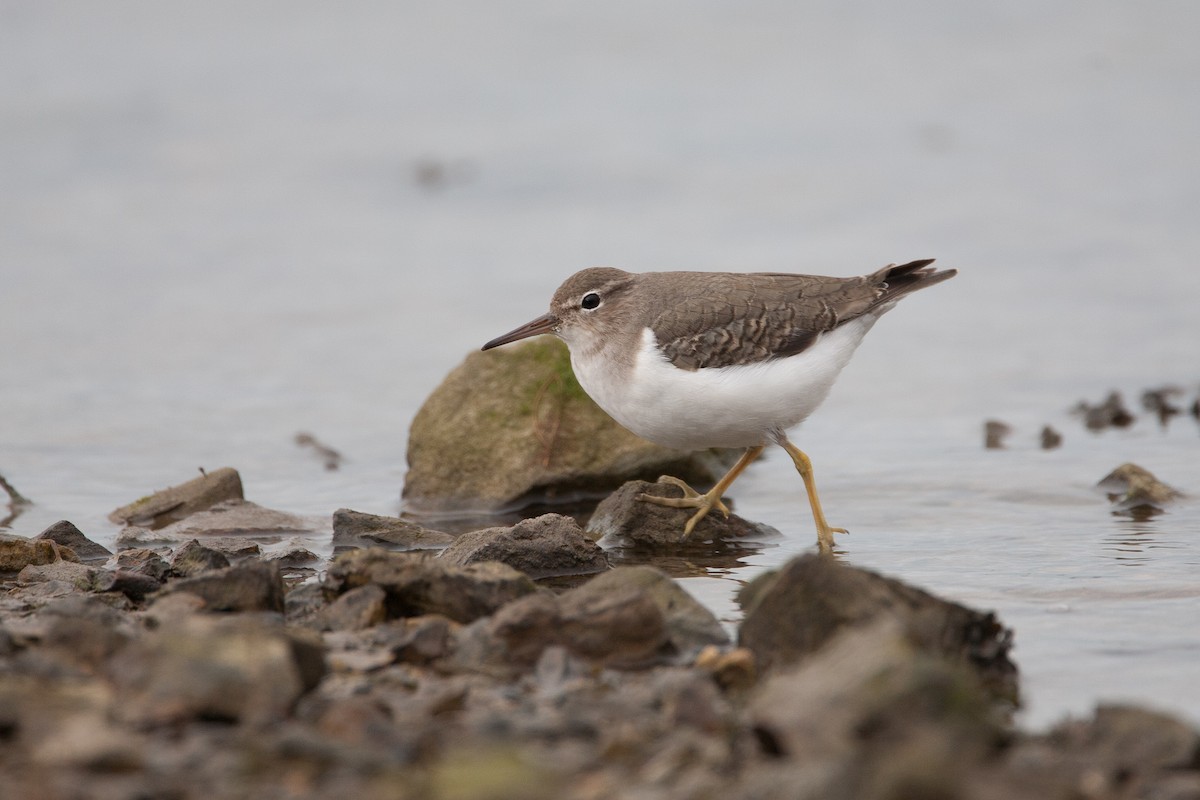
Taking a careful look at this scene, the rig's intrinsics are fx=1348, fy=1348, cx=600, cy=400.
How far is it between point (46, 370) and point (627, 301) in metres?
6.83

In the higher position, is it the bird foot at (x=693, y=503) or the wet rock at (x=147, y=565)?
the bird foot at (x=693, y=503)

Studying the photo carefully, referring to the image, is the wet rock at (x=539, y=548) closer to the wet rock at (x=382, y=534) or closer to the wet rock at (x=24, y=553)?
the wet rock at (x=382, y=534)

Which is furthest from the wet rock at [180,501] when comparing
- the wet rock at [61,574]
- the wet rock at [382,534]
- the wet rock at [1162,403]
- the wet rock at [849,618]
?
the wet rock at [1162,403]

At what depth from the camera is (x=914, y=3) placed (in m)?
23.4

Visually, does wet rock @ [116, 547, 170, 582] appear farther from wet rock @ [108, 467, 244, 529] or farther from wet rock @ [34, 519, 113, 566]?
wet rock @ [108, 467, 244, 529]

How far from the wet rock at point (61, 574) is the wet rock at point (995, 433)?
22.4ft

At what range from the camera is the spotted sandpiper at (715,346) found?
316 inches

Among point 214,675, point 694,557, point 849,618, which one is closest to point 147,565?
point 214,675

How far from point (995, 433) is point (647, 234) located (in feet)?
20.9

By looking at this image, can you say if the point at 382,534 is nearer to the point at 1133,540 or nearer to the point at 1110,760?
the point at 1133,540

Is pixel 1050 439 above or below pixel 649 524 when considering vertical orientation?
above

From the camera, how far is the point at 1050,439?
35.3ft

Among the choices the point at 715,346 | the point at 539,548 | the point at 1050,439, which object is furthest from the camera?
the point at 1050,439

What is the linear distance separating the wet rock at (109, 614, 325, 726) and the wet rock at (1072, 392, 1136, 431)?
27.2ft
